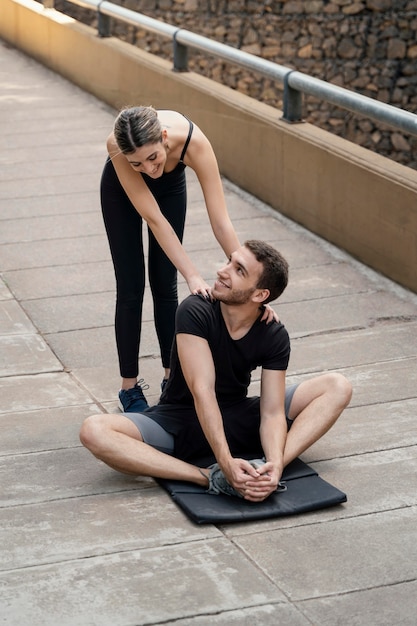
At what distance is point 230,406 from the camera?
15.2ft

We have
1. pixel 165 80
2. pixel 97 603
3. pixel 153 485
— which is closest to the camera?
pixel 97 603

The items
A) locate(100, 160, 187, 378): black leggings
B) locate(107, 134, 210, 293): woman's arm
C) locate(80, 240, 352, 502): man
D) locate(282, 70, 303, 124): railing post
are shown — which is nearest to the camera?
locate(80, 240, 352, 502): man

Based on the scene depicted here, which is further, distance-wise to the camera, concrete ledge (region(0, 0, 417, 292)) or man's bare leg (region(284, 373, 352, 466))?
concrete ledge (region(0, 0, 417, 292))

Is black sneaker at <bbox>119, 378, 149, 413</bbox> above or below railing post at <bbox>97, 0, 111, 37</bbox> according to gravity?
below

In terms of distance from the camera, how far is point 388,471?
4574 millimetres

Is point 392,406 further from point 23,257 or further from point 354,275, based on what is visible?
point 23,257

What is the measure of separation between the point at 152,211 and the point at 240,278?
625 mm

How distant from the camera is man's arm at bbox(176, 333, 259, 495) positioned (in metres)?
4.18

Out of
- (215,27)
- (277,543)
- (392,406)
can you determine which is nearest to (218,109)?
(392,406)

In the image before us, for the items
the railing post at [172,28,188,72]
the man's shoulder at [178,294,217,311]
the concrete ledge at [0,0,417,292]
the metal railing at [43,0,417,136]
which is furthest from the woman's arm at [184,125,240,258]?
the railing post at [172,28,188,72]

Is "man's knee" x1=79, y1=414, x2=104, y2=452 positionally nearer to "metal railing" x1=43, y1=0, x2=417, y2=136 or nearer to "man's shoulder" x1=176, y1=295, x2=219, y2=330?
"man's shoulder" x1=176, y1=295, x2=219, y2=330

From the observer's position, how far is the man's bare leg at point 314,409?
4.50 metres

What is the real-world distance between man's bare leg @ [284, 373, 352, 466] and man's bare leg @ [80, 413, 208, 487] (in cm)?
40

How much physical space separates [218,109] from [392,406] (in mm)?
4543
